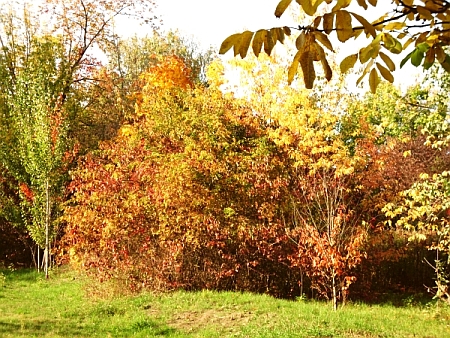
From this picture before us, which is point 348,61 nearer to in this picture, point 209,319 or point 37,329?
point 209,319

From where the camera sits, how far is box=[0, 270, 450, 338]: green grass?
24.0 feet

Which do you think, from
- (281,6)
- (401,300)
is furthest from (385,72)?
(401,300)

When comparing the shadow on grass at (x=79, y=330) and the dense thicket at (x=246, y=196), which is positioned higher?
the dense thicket at (x=246, y=196)

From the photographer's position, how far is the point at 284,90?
1121cm

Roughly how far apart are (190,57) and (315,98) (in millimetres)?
17296

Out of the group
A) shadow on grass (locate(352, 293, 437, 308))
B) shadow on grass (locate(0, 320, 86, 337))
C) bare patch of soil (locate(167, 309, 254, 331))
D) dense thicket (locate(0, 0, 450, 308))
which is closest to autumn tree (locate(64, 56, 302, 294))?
dense thicket (locate(0, 0, 450, 308))

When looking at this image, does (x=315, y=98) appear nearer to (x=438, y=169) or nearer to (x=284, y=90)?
(x=284, y=90)

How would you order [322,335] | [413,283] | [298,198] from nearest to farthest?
[322,335]
[298,198]
[413,283]

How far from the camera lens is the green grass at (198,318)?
731 centimetres

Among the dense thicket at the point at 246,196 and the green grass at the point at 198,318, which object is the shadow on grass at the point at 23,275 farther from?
the green grass at the point at 198,318

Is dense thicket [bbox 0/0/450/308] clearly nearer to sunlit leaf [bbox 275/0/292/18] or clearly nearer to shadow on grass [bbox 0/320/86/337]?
shadow on grass [bbox 0/320/86/337]

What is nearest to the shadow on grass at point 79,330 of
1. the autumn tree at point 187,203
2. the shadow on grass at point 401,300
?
the autumn tree at point 187,203

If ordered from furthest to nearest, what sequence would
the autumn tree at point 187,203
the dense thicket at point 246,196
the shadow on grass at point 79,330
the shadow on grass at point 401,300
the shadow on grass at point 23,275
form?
the shadow on grass at point 23,275
the shadow on grass at point 401,300
the autumn tree at point 187,203
the dense thicket at point 246,196
the shadow on grass at point 79,330

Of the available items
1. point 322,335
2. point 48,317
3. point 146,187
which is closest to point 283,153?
point 146,187
